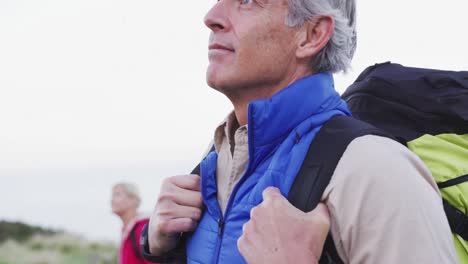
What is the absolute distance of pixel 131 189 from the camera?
25.8 feet

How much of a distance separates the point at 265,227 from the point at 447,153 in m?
0.63

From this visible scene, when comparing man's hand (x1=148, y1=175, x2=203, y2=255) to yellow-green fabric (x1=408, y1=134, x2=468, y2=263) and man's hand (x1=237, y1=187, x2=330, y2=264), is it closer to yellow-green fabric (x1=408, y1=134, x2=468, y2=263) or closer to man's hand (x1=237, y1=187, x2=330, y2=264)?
man's hand (x1=237, y1=187, x2=330, y2=264)

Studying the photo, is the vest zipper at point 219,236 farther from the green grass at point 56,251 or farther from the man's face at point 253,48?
the green grass at point 56,251

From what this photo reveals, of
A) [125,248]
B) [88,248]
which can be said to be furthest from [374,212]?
[88,248]

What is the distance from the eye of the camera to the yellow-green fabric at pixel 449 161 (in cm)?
201

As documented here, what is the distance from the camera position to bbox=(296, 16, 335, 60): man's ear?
7.45 ft

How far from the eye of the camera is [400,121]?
2.21 metres

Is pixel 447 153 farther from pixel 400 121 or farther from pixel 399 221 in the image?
pixel 399 221

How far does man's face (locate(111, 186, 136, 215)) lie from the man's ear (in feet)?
18.5

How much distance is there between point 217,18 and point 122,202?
5580 millimetres

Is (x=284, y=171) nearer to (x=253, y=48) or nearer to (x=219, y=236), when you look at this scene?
(x=219, y=236)

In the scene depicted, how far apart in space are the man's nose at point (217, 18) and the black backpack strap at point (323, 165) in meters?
0.53

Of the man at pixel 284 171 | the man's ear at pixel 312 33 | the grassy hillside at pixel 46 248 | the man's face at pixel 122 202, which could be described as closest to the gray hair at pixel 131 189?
the man's face at pixel 122 202

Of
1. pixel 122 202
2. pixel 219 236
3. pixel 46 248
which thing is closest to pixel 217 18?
pixel 219 236
